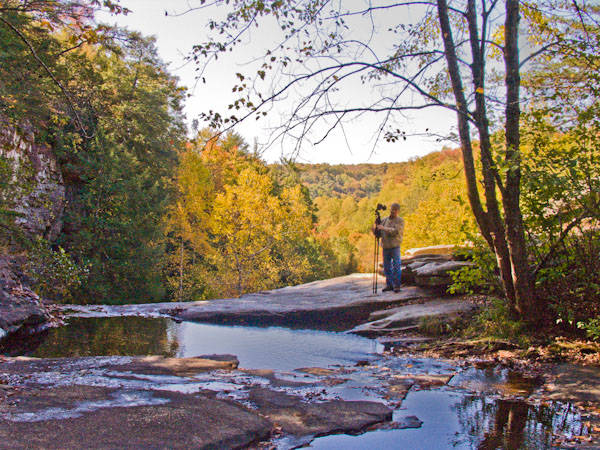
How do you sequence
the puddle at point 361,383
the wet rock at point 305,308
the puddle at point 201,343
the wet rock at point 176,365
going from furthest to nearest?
1. the wet rock at point 305,308
2. the puddle at point 201,343
3. the wet rock at point 176,365
4. the puddle at point 361,383

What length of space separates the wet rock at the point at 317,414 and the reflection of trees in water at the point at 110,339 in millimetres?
4137

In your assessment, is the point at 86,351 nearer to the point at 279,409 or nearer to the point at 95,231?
the point at 279,409

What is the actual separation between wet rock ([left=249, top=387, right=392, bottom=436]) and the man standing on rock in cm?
681

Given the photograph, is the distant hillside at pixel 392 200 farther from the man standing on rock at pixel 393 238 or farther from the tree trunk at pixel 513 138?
the man standing on rock at pixel 393 238

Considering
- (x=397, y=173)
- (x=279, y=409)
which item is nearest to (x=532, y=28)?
(x=279, y=409)

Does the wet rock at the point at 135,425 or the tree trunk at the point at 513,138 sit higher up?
the tree trunk at the point at 513,138

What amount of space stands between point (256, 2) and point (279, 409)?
4751 mm

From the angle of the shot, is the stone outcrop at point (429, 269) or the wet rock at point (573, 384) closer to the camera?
the wet rock at point (573, 384)

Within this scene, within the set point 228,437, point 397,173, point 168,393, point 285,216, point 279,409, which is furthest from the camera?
point 397,173

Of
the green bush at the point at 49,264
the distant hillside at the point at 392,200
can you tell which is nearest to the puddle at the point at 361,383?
the green bush at the point at 49,264

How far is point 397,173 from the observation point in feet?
370

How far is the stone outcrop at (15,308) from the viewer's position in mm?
9578

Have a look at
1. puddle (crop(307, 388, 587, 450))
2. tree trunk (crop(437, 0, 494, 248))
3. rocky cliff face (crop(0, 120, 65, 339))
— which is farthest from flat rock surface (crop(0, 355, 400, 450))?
rocky cliff face (crop(0, 120, 65, 339))

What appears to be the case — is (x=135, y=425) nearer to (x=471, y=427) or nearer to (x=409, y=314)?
(x=471, y=427)
